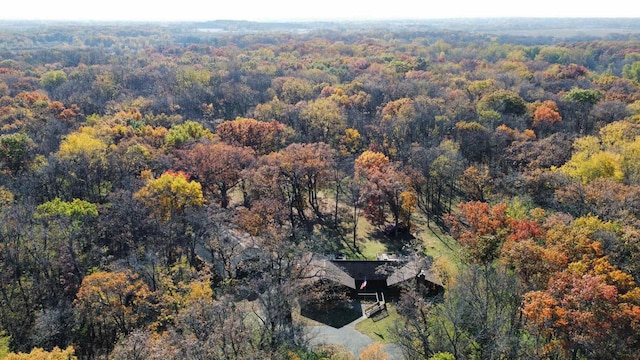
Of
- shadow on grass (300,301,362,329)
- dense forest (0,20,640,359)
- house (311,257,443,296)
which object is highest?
dense forest (0,20,640,359)

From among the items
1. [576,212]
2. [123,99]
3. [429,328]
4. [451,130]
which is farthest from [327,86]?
[429,328]

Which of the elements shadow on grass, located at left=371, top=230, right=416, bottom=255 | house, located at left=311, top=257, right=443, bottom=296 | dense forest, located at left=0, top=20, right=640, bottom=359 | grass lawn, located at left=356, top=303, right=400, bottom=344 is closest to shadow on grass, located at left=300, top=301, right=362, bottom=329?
grass lawn, located at left=356, top=303, right=400, bottom=344

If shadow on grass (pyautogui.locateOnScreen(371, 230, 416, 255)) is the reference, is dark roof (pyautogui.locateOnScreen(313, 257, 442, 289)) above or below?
above

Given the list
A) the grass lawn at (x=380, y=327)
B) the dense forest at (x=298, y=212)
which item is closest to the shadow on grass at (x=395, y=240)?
the dense forest at (x=298, y=212)

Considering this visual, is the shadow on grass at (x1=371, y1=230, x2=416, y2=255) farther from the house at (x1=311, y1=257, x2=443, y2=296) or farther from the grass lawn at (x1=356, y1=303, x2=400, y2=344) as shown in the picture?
the grass lawn at (x1=356, y1=303, x2=400, y2=344)

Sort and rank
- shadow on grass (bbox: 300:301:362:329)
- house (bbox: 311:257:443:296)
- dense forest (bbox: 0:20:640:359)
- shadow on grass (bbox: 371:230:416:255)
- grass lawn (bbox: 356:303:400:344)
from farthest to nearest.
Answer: shadow on grass (bbox: 371:230:416:255)
house (bbox: 311:257:443:296)
shadow on grass (bbox: 300:301:362:329)
grass lawn (bbox: 356:303:400:344)
dense forest (bbox: 0:20:640:359)

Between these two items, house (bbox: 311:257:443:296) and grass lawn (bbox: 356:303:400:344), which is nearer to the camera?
grass lawn (bbox: 356:303:400:344)

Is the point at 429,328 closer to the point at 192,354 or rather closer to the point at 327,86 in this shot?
the point at 192,354

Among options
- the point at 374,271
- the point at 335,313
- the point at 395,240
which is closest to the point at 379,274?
the point at 374,271

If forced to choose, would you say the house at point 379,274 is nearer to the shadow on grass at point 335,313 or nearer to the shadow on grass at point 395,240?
the shadow on grass at point 335,313
